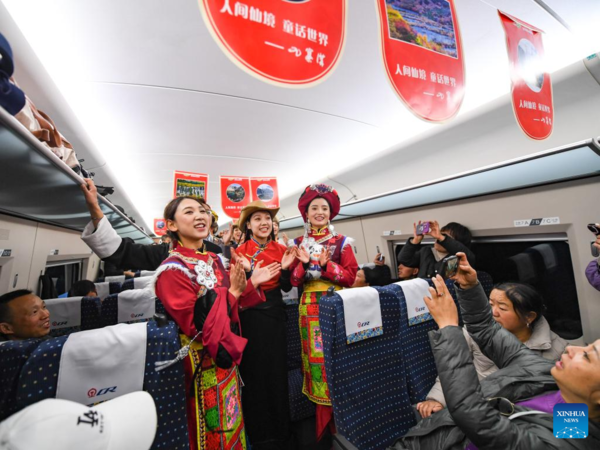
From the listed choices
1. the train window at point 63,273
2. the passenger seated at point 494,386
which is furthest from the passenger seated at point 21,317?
the passenger seated at point 494,386

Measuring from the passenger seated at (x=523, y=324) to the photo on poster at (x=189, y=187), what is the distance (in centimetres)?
464

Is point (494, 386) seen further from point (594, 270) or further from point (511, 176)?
point (511, 176)

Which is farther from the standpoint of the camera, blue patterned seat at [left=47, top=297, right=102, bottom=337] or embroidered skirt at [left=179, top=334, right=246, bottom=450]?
blue patterned seat at [left=47, top=297, right=102, bottom=337]

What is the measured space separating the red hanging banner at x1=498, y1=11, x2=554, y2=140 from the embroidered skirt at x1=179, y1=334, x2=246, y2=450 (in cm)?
292

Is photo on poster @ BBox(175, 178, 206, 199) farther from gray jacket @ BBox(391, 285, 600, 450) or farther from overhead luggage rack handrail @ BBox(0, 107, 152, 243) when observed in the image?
gray jacket @ BBox(391, 285, 600, 450)

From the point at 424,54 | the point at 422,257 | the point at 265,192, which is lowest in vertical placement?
the point at 422,257

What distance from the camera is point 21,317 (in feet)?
6.30

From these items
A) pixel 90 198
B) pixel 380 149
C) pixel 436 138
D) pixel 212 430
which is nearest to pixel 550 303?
pixel 436 138

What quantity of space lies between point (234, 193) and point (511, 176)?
454 centimetres

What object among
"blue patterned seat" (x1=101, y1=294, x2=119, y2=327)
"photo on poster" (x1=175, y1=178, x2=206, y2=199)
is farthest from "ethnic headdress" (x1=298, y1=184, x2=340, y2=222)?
"photo on poster" (x1=175, y1=178, x2=206, y2=199)

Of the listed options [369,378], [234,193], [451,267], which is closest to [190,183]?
[234,193]

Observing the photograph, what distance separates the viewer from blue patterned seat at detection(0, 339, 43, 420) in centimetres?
91

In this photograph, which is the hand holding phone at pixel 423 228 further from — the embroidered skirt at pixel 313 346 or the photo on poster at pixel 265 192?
the photo on poster at pixel 265 192

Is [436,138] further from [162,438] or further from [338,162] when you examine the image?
[162,438]
